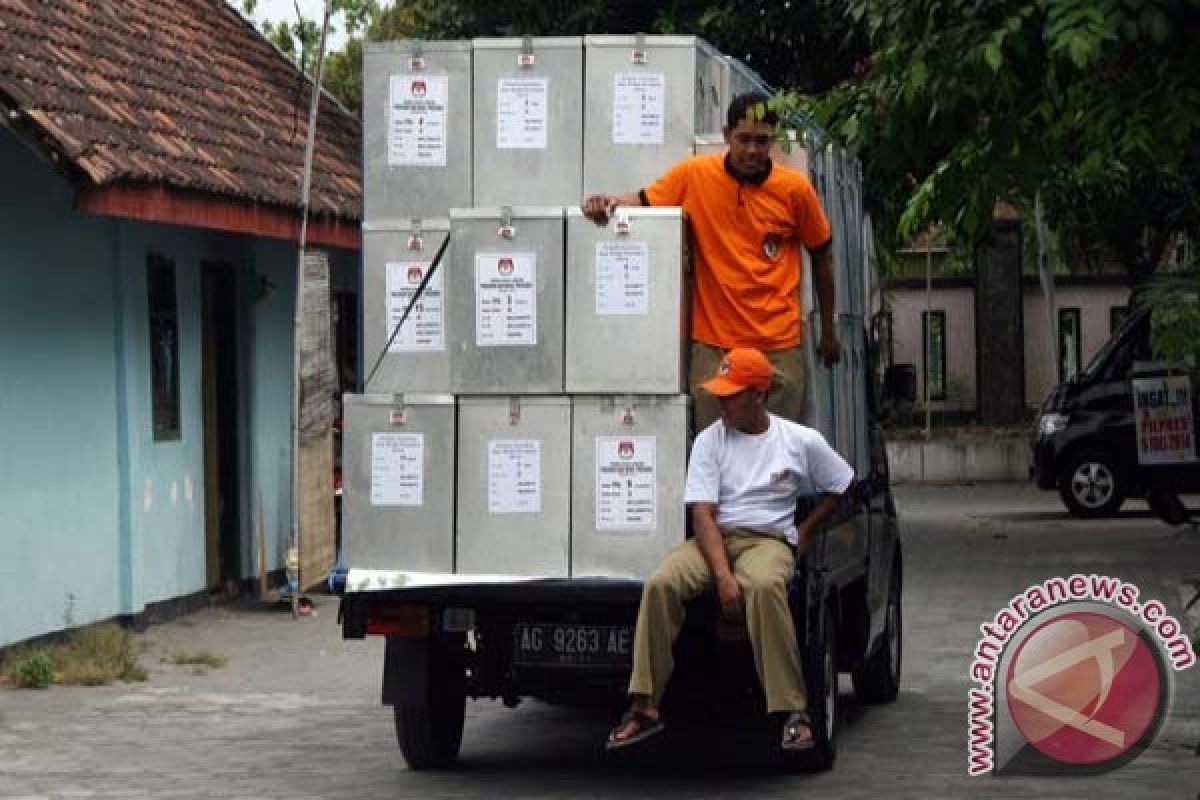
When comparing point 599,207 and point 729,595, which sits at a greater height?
point 599,207

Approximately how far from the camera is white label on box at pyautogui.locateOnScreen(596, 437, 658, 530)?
10.2m

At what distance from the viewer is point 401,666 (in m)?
10.7

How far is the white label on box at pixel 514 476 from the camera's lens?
405 inches

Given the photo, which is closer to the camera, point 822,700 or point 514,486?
point 514,486

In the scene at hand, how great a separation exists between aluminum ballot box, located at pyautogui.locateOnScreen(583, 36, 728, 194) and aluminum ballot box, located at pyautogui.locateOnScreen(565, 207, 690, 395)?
39 centimetres

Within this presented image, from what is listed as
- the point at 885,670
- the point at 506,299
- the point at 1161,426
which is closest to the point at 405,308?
the point at 506,299

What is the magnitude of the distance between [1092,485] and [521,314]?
1678 cm

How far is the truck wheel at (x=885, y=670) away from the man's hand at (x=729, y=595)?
2765 mm

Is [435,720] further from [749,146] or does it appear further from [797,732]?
[749,146]

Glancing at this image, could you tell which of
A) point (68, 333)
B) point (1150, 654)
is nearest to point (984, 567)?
point (68, 333)

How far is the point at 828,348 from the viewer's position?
435 inches

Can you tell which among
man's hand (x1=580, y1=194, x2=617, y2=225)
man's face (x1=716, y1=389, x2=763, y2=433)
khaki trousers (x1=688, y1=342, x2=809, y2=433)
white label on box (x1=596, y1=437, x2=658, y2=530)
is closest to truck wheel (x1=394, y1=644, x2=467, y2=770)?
white label on box (x1=596, y1=437, x2=658, y2=530)

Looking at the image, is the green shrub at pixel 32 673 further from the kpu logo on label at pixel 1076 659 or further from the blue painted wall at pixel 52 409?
the kpu logo on label at pixel 1076 659

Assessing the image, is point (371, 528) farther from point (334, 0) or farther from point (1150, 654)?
point (334, 0)
